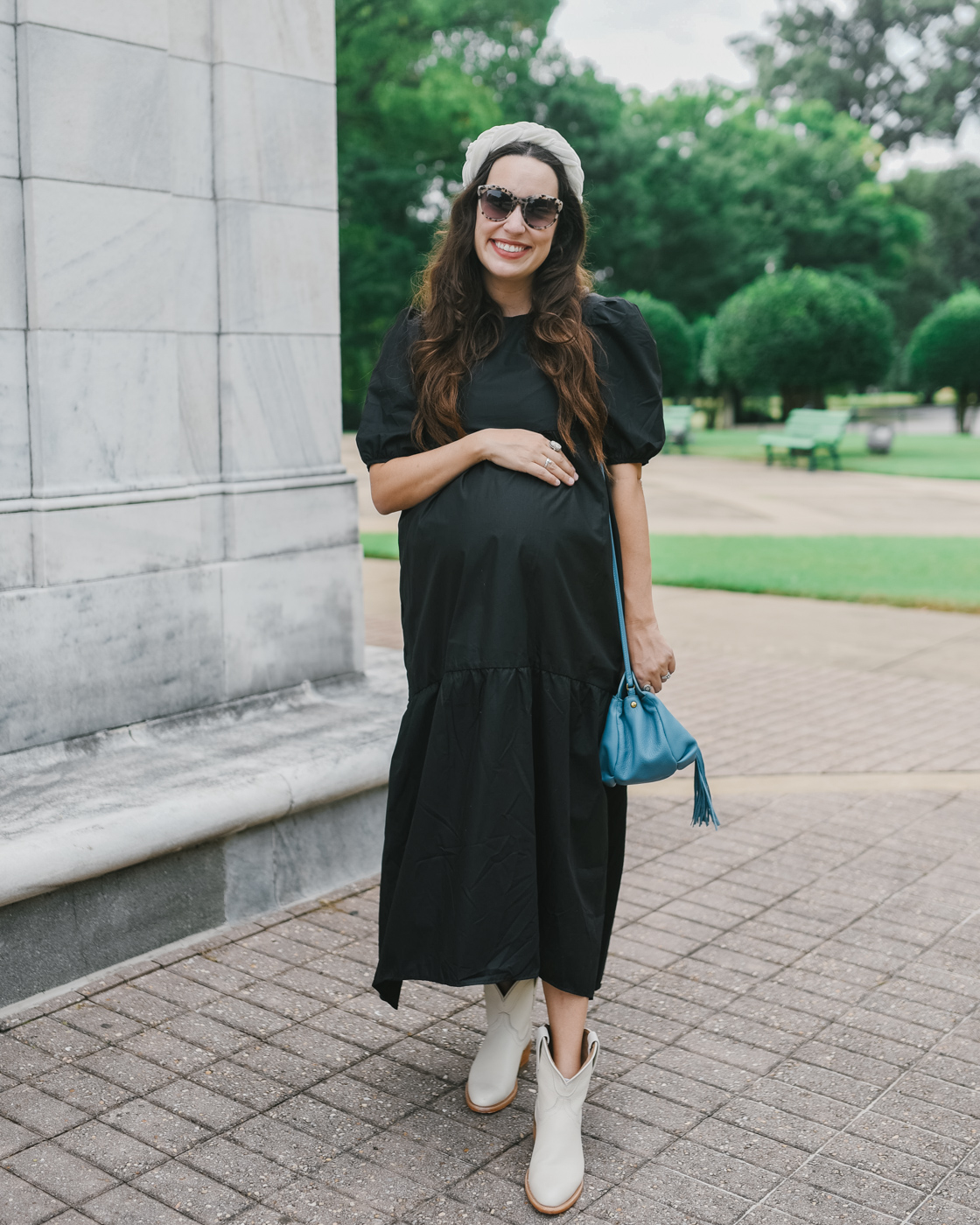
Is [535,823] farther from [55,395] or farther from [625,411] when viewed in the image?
[55,395]

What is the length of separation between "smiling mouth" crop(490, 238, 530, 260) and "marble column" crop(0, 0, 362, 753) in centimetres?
186

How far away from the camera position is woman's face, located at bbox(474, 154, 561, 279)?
264cm

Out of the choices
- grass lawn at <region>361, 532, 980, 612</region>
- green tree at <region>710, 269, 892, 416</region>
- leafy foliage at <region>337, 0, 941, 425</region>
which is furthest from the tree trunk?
grass lawn at <region>361, 532, 980, 612</region>

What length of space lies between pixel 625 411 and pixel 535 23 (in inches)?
1478

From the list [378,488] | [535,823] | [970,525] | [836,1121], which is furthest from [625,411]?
[970,525]

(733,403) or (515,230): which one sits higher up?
(733,403)

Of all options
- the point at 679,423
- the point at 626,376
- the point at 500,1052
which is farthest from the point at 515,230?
the point at 679,423

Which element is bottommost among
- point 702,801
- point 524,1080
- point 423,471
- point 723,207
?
point 524,1080

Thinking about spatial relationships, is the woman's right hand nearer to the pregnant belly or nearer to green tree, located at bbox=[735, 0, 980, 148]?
the pregnant belly

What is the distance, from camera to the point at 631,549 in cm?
273

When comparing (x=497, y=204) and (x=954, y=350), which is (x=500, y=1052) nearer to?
(x=497, y=204)

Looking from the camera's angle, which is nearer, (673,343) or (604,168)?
(673,343)

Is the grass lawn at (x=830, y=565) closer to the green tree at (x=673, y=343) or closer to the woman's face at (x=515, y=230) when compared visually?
the woman's face at (x=515, y=230)

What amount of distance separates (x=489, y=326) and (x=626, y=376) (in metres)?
0.30
